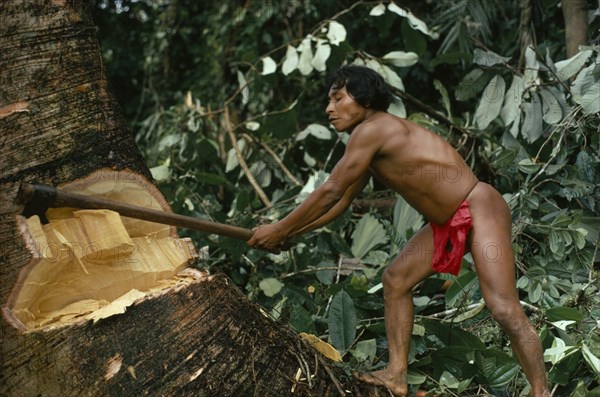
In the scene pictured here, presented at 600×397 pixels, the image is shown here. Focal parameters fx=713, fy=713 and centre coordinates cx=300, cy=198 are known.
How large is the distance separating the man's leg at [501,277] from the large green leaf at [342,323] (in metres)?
0.60

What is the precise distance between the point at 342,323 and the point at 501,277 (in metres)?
0.73

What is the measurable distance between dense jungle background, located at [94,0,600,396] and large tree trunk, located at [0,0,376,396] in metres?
0.29

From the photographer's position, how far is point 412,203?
2.95 meters

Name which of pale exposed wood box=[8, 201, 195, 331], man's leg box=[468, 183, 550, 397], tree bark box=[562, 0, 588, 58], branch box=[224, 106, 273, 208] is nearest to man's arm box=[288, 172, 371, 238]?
man's leg box=[468, 183, 550, 397]

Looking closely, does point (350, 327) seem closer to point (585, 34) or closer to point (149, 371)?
point (149, 371)

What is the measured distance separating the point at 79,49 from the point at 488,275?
1704mm

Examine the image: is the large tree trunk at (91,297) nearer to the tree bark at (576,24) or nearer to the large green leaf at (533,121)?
the large green leaf at (533,121)

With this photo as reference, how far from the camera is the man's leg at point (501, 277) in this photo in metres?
2.63

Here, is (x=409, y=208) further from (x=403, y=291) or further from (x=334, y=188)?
(x=334, y=188)

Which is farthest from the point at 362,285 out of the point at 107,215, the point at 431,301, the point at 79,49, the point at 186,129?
the point at 186,129

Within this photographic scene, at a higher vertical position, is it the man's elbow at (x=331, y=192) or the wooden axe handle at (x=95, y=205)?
the wooden axe handle at (x=95, y=205)

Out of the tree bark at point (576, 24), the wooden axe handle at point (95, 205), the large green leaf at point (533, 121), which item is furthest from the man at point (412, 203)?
the tree bark at point (576, 24)

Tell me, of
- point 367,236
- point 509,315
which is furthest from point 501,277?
point 367,236

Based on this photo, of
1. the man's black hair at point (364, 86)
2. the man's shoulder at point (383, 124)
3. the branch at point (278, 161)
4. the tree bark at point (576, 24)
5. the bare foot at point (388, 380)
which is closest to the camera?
the bare foot at point (388, 380)
